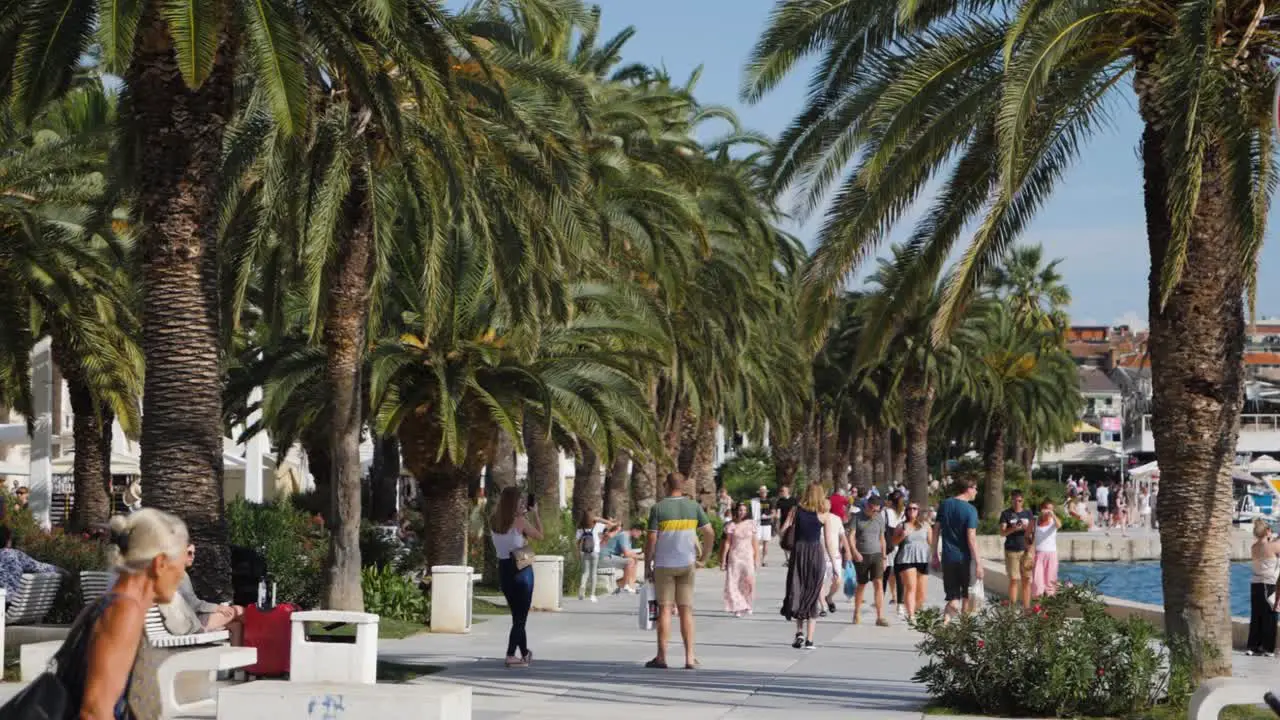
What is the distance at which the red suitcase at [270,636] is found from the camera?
484 inches

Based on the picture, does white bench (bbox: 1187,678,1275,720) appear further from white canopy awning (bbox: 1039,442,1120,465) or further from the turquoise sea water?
white canopy awning (bbox: 1039,442,1120,465)

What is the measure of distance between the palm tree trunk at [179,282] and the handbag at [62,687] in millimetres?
8296

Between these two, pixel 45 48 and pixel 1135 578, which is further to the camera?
pixel 1135 578

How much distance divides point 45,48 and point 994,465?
50.6 metres

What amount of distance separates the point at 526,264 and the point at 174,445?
13.5 feet

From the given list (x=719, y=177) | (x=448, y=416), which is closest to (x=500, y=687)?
(x=448, y=416)

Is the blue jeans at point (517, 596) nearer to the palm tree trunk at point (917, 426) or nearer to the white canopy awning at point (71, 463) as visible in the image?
the white canopy awning at point (71, 463)

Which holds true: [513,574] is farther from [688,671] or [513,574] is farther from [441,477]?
[441,477]

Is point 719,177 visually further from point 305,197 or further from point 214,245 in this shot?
point 214,245

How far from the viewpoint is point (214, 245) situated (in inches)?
533

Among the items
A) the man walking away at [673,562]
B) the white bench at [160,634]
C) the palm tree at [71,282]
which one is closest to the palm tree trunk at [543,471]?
the palm tree at [71,282]

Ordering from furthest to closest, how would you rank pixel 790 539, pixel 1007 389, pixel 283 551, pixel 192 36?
pixel 1007 389 < pixel 283 551 < pixel 790 539 < pixel 192 36

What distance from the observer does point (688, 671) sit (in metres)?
14.9

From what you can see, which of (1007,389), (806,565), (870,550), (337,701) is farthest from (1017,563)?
(1007,389)
